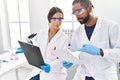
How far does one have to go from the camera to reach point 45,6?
10.2 feet

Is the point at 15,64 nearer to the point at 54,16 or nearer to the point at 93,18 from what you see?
the point at 54,16

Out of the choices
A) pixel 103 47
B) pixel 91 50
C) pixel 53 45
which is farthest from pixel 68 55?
pixel 53 45

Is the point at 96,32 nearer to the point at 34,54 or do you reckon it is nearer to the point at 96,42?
the point at 96,42

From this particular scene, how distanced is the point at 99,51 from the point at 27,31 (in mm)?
2525

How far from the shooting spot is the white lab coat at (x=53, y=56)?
1730 mm

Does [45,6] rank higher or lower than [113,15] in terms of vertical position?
higher

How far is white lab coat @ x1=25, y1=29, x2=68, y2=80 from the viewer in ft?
5.68

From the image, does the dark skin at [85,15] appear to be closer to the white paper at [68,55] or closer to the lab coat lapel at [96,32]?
the lab coat lapel at [96,32]

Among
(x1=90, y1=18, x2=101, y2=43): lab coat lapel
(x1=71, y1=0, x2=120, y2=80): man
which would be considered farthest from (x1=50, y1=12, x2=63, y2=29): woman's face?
(x1=90, y1=18, x2=101, y2=43): lab coat lapel

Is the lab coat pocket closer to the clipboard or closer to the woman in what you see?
the woman

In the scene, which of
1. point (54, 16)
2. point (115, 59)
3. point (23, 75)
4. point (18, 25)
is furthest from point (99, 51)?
point (18, 25)

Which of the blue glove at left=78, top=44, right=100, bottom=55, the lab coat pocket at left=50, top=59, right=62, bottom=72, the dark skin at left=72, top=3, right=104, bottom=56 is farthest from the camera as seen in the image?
the lab coat pocket at left=50, top=59, right=62, bottom=72

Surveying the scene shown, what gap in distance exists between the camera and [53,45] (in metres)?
1.78

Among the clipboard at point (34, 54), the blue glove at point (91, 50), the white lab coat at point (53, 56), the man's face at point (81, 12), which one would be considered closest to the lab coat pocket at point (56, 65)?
the white lab coat at point (53, 56)
